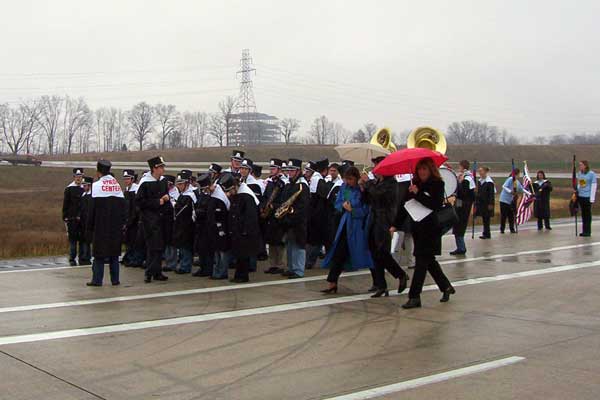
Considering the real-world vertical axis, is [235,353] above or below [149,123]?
below

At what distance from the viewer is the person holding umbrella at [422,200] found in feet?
31.7

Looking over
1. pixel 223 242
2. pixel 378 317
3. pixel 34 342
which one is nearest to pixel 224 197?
pixel 223 242

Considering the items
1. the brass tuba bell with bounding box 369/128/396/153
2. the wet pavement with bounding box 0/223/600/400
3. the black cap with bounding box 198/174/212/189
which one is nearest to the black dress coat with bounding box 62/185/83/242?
the wet pavement with bounding box 0/223/600/400

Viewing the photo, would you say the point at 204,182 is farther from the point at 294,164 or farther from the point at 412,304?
the point at 412,304

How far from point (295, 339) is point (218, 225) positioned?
4.50 metres

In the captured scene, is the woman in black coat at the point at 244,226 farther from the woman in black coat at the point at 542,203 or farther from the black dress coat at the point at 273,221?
the woman in black coat at the point at 542,203

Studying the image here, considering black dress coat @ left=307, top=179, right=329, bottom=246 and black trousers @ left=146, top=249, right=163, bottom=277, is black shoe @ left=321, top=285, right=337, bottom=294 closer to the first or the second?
black dress coat @ left=307, top=179, right=329, bottom=246

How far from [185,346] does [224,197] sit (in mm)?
4881

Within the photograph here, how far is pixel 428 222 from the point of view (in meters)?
9.76

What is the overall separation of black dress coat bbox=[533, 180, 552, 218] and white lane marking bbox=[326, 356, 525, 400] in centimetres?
1639

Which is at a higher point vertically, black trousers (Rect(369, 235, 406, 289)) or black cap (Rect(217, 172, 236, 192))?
black cap (Rect(217, 172, 236, 192))

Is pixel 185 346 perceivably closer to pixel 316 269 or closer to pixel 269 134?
pixel 316 269

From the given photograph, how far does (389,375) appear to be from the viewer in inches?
257

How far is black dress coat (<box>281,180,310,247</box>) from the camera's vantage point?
12.4 metres
